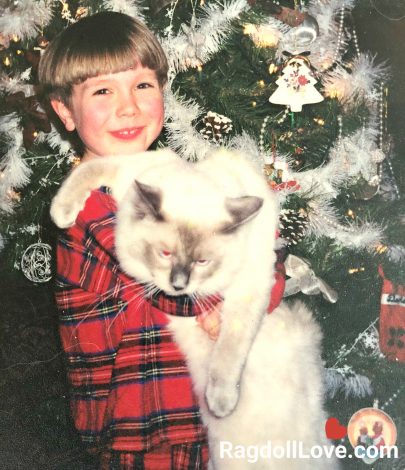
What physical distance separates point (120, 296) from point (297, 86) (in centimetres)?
62

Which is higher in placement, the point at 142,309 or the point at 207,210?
the point at 207,210

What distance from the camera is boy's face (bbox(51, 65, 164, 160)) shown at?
1.21 meters

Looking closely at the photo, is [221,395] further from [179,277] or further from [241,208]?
[241,208]

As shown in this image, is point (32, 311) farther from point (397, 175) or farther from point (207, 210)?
point (397, 175)

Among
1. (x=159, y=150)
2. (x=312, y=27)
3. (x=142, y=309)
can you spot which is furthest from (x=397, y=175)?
(x=142, y=309)

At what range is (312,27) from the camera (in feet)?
4.19


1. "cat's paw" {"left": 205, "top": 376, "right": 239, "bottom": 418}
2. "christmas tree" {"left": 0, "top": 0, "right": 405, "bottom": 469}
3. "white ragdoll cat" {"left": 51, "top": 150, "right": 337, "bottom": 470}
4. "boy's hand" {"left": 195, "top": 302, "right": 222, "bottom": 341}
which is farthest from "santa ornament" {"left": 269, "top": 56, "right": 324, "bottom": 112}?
"cat's paw" {"left": 205, "top": 376, "right": 239, "bottom": 418}

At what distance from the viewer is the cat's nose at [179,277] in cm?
111

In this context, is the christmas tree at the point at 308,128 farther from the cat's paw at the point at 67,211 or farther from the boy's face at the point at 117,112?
the cat's paw at the point at 67,211

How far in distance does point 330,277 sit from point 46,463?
2.75 ft

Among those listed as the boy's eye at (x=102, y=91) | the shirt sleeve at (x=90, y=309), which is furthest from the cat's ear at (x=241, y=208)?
the boy's eye at (x=102, y=91)

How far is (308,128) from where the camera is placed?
1.31 metres

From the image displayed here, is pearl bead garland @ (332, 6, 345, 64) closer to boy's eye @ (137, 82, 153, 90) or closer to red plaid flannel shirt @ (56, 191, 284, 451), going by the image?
boy's eye @ (137, 82, 153, 90)

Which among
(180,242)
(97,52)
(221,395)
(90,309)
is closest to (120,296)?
(90,309)
